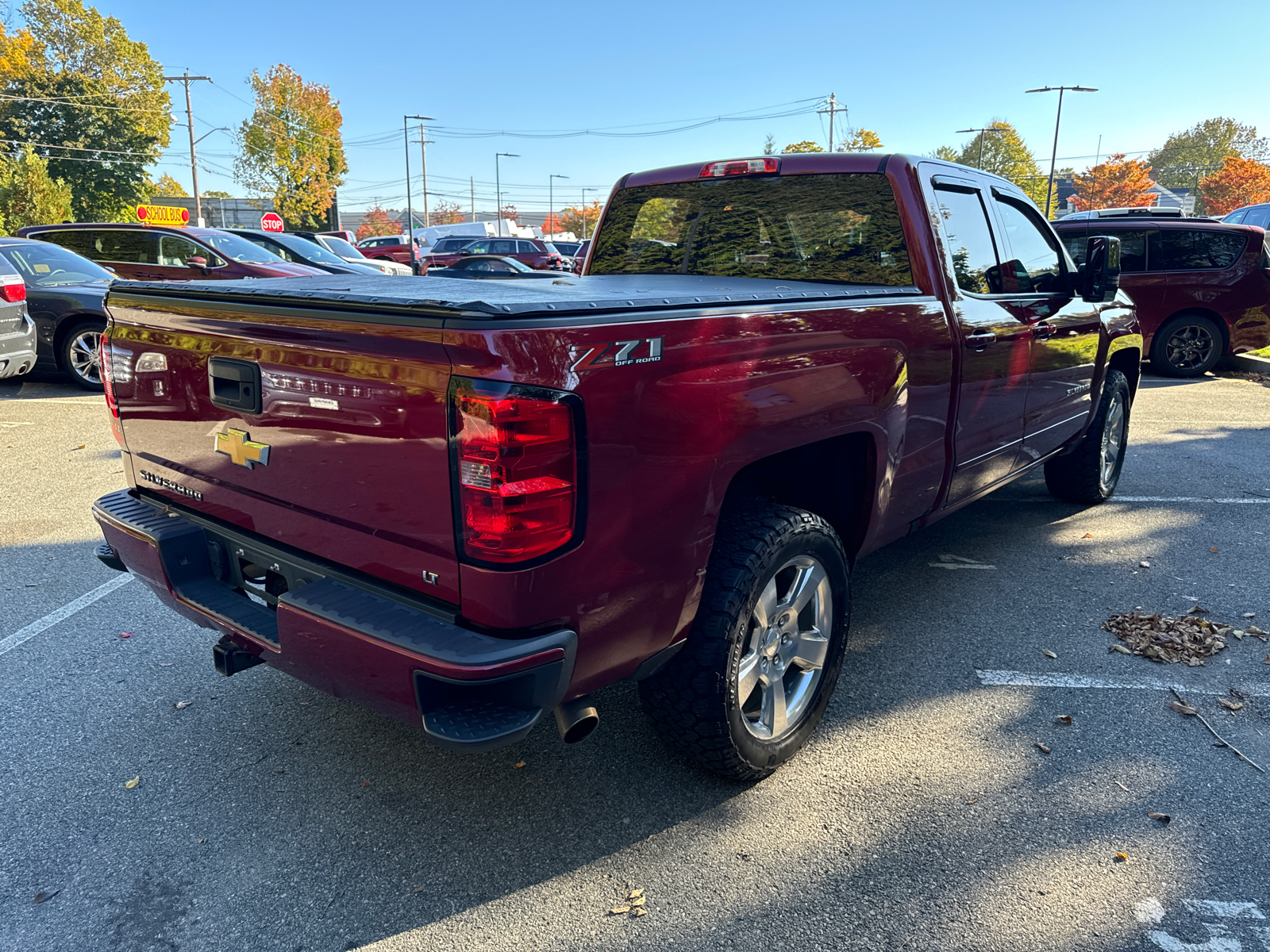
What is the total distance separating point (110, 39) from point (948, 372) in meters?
64.3

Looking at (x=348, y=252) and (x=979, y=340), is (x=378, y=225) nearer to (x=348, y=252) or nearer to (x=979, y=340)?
(x=348, y=252)

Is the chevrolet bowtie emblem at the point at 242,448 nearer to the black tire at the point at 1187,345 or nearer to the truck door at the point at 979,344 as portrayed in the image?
the truck door at the point at 979,344

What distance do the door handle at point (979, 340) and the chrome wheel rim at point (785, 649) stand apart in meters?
1.26

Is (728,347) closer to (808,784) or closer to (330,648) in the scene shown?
(330,648)

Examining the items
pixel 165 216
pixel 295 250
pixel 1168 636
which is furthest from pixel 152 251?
pixel 165 216

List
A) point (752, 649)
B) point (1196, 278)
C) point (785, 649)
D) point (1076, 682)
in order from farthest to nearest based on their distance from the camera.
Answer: point (1196, 278) < point (1076, 682) < point (785, 649) < point (752, 649)

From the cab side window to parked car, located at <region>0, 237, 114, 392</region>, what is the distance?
8.57 m

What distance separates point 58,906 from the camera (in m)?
2.26

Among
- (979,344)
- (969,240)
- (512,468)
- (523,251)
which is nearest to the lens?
(512,468)

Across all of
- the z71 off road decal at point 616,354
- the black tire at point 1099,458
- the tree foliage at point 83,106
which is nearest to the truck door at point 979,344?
the black tire at point 1099,458

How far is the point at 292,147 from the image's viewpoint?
57938 mm

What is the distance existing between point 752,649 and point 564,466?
3.41ft

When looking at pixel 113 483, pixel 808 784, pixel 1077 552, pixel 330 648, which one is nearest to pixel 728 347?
pixel 330 648

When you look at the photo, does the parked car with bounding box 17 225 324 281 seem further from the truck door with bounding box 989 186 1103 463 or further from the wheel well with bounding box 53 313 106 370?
the truck door with bounding box 989 186 1103 463
